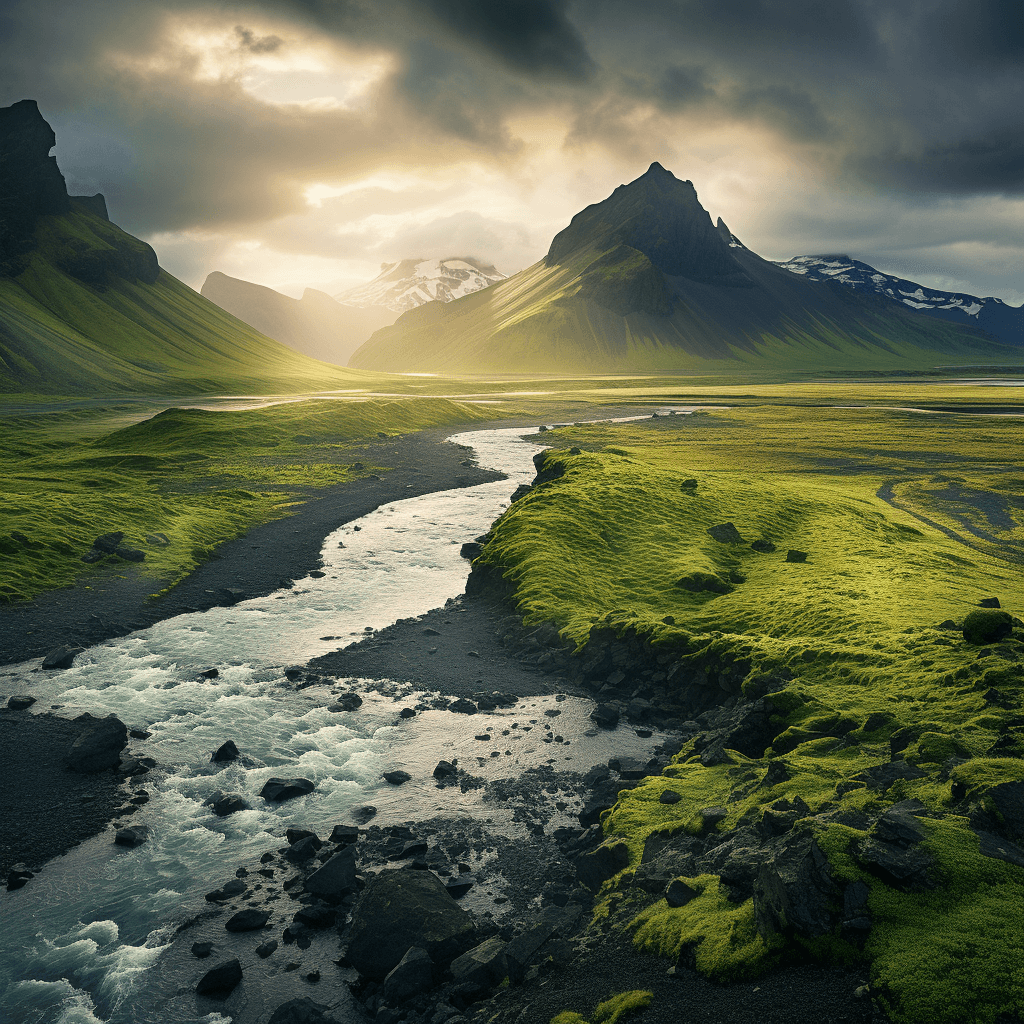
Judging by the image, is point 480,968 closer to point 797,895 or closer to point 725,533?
point 797,895

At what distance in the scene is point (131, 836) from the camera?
17.4m

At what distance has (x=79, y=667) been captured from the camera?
27.3m

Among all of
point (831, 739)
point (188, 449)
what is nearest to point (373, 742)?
point (831, 739)

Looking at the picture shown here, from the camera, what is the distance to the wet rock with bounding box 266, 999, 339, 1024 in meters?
12.2

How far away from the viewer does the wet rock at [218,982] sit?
1316 centimetres

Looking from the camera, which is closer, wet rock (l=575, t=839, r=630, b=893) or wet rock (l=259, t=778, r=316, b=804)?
wet rock (l=575, t=839, r=630, b=893)

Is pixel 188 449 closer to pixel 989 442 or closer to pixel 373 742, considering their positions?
pixel 373 742

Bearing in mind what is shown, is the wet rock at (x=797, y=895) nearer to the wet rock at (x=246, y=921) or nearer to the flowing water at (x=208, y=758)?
the flowing water at (x=208, y=758)

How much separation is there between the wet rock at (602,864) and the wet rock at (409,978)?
165 inches

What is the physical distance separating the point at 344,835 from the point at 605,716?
403 inches

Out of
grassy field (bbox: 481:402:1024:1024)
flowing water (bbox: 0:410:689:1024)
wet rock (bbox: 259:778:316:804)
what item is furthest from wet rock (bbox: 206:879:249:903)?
grassy field (bbox: 481:402:1024:1024)

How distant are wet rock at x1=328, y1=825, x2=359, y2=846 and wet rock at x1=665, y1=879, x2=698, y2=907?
8.50 meters

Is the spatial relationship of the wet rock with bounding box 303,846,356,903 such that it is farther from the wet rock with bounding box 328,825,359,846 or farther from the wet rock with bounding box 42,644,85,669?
the wet rock with bounding box 42,644,85,669

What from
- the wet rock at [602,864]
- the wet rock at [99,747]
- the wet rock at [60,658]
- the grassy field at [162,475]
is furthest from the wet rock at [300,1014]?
the grassy field at [162,475]
